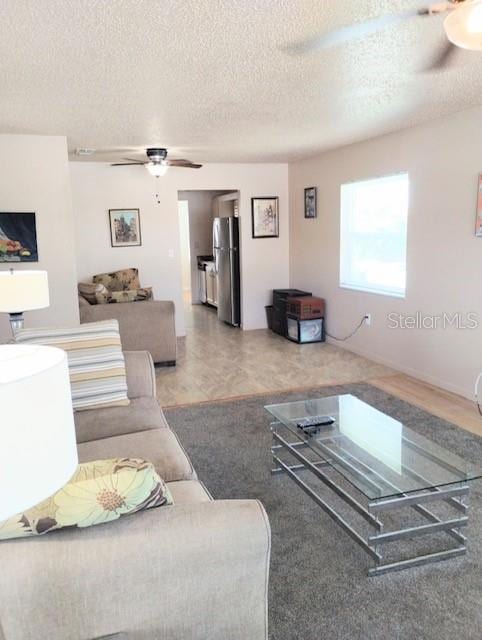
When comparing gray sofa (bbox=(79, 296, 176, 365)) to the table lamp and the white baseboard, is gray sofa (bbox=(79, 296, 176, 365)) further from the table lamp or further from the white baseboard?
the white baseboard

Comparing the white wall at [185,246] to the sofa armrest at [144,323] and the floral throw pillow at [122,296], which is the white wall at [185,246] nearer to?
the floral throw pillow at [122,296]

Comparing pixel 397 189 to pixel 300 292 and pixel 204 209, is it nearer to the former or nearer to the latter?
pixel 300 292

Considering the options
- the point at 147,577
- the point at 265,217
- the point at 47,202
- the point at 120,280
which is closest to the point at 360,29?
the point at 147,577

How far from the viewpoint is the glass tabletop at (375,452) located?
7.43 feet

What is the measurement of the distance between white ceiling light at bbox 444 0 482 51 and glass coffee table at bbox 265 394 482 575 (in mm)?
1766

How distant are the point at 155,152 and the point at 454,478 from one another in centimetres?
441

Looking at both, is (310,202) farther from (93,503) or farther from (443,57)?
(93,503)

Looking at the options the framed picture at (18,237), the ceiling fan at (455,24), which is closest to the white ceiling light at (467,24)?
the ceiling fan at (455,24)

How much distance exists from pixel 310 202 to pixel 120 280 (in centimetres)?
268

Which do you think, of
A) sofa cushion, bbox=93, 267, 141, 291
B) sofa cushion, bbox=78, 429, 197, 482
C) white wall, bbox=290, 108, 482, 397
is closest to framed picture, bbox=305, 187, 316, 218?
white wall, bbox=290, 108, 482, 397

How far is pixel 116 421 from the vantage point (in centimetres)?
268

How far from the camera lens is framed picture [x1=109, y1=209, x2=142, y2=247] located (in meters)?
6.67

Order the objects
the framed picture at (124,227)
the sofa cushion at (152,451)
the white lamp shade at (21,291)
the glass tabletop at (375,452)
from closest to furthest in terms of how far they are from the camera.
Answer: the sofa cushion at (152,451) → the glass tabletop at (375,452) → the white lamp shade at (21,291) → the framed picture at (124,227)

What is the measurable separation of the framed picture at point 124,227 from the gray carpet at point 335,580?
4.07 metres
